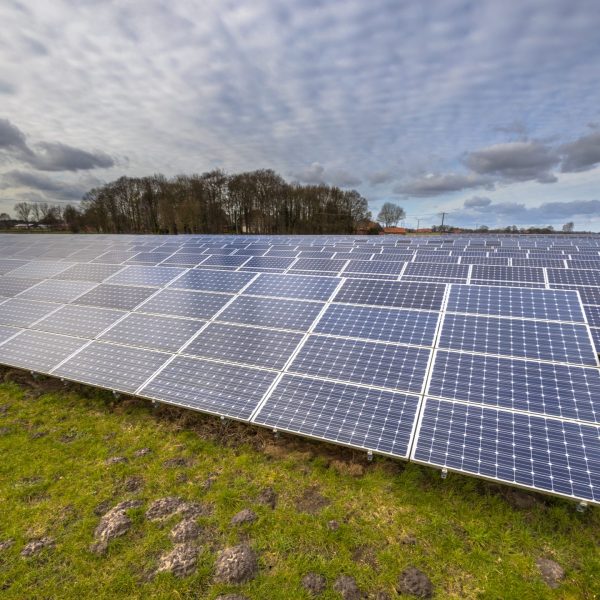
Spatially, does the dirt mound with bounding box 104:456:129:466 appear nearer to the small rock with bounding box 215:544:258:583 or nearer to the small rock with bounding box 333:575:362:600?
the small rock with bounding box 215:544:258:583

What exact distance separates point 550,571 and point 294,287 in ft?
31.4

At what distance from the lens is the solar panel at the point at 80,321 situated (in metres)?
11.3

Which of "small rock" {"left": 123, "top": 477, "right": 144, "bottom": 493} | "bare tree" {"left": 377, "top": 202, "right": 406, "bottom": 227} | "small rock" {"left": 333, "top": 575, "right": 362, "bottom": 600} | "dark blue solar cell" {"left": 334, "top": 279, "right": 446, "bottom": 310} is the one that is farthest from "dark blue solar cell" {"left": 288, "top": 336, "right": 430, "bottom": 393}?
"bare tree" {"left": 377, "top": 202, "right": 406, "bottom": 227}

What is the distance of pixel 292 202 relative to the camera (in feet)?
266

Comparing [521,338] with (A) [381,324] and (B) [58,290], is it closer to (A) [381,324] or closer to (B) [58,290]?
(A) [381,324]

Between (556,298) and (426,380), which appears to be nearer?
(426,380)

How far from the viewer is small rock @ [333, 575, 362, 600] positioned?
476 cm

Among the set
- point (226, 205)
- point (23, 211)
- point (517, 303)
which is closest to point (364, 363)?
point (517, 303)

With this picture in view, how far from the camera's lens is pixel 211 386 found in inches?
329

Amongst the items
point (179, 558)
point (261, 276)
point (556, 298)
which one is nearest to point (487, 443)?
point (556, 298)

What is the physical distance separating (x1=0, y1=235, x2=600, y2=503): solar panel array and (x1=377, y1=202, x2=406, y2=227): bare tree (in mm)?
101802

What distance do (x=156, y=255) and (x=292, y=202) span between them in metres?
62.7

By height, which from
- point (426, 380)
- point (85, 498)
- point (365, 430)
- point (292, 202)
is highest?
point (292, 202)

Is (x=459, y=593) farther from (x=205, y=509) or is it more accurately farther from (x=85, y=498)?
(x=85, y=498)
